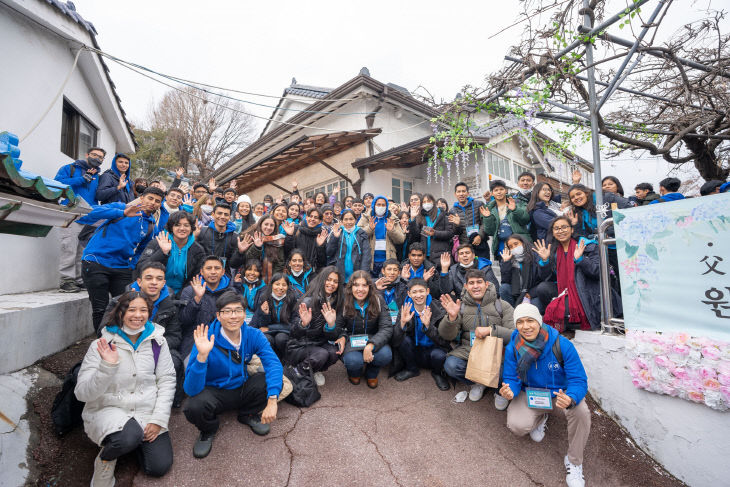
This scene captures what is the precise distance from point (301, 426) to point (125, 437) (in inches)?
58.5

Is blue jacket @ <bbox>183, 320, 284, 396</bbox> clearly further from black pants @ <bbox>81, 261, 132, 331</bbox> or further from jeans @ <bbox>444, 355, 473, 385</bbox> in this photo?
jeans @ <bbox>444, 355, 473, 385</bbox>

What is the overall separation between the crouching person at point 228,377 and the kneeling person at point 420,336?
1.67 metres

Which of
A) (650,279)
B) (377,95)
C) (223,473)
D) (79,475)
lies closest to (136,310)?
(79,475)

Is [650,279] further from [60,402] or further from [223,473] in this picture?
[60,402]

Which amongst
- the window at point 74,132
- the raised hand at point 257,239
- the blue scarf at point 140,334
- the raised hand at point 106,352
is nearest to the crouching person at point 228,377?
the blue scarf at point 140,334

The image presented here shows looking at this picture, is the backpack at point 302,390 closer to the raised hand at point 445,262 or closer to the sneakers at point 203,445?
the sneakers at point 203,445

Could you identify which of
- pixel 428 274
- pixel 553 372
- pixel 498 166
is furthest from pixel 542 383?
pixel 498 166

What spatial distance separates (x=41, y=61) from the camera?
5.32 m

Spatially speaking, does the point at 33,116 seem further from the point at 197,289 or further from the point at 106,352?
the point at 106,352

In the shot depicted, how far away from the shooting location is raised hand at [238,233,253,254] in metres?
5.28

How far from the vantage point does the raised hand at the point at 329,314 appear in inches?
164

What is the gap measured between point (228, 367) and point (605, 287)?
3970 mm

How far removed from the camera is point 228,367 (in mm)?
3223

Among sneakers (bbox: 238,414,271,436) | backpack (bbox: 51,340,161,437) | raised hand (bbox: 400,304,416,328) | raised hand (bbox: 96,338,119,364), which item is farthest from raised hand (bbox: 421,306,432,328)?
raised hand (bbox: 96,338,119,364)
